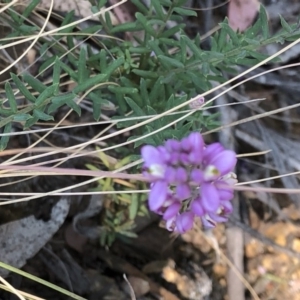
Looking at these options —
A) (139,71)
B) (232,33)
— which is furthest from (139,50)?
(232,33)

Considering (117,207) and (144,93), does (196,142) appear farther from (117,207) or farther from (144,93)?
(117,207)

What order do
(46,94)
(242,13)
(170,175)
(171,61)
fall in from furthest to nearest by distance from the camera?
1. (242,13)
2. (171,61)
3. (46,94)
4. (170,175)

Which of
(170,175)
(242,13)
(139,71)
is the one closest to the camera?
(170,175)

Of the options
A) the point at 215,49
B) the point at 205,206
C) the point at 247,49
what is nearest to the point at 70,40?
the point at 215,49

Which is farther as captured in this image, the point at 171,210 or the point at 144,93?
the point at 144,93

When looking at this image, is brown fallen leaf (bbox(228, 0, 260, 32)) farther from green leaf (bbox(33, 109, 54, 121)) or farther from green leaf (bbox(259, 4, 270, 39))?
green leaf (bbox(33, 109, 54, 121))
